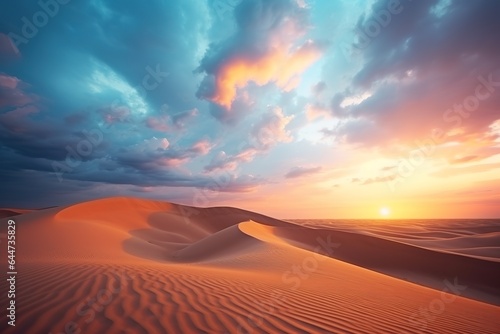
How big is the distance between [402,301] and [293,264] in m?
3.51

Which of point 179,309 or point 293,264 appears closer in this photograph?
point 179,309

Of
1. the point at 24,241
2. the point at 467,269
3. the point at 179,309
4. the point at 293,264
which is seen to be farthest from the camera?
the point at 467,269

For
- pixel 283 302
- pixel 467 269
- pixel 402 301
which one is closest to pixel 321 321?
pixel 283 302

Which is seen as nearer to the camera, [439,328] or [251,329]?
[251,329]

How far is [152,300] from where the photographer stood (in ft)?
12.6

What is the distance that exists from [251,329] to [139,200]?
34.0 metres

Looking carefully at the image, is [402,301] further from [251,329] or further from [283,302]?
[251,329]

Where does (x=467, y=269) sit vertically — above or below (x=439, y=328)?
above

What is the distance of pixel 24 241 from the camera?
10.2 meters

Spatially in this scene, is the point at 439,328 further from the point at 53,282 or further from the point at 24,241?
the point at 24,241

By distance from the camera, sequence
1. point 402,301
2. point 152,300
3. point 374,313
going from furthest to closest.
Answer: point 402,301 → point 374,313 → point 152,300

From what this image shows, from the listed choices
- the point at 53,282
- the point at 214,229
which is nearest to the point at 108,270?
the point at 53,282

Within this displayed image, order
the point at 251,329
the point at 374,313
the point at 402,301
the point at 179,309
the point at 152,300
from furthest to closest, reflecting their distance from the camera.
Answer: the point at 402,301, the point at 374,313, the point at 152,300, the point at 179,309, the point at 251,329

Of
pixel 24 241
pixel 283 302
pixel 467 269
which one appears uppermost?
pixel 467 269
